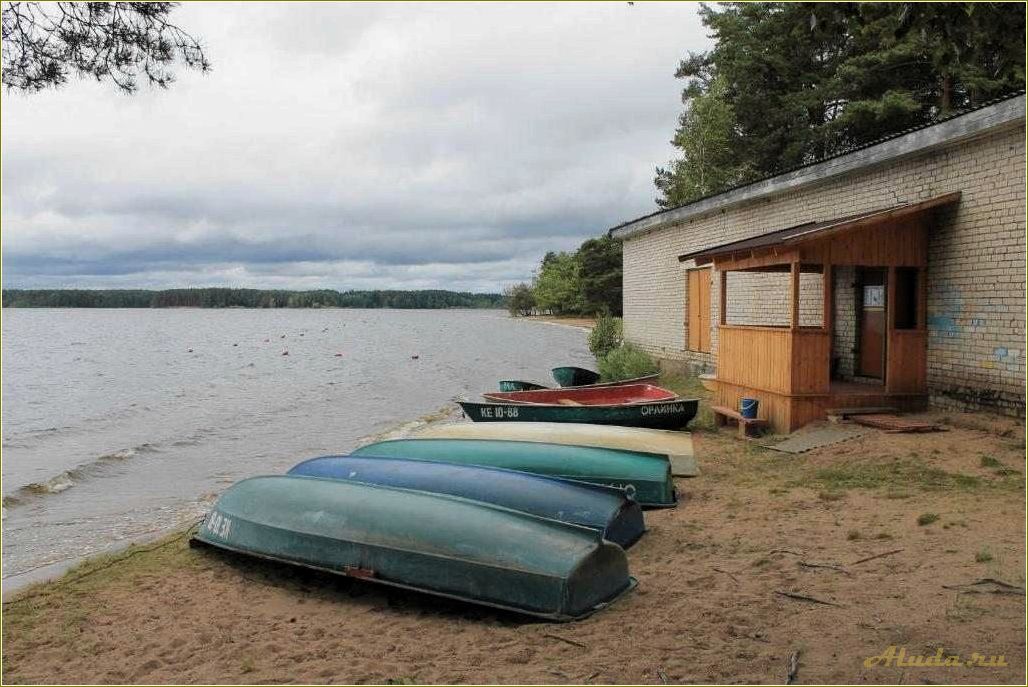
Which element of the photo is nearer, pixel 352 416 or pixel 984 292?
pixel 984 292

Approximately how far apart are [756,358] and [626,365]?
7.99 m

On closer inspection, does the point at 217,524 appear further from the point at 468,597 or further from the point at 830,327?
the point at 830,327

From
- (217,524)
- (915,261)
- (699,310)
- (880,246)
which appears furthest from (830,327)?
(217,524)

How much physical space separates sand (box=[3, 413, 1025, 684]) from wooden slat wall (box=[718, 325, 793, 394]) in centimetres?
259

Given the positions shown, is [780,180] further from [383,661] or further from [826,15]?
[383,661]

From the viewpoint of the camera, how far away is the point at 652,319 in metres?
21.6

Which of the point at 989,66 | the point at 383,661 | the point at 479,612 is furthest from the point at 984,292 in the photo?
the point at 989,66

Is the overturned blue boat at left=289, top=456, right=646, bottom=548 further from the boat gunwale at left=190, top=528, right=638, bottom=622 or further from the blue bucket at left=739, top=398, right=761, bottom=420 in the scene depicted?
the blue bucket at left=739, top=398, right=761, bottom=420

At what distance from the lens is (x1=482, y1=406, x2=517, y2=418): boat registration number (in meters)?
14.1

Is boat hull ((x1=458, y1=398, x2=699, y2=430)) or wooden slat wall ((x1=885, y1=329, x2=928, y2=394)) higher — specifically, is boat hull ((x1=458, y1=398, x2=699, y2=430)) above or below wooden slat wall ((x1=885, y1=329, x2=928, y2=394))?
below

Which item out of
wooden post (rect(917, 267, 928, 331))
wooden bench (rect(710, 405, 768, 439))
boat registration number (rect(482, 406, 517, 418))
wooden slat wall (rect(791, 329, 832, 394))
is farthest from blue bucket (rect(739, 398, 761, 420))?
boat registration number (rect(482, 406, 517, 418))

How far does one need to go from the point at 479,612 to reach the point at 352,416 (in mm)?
17149

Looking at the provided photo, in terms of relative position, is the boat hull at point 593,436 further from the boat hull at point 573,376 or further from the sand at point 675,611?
the boat hull at point 573,376

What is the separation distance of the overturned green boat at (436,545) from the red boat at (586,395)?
7716mm
